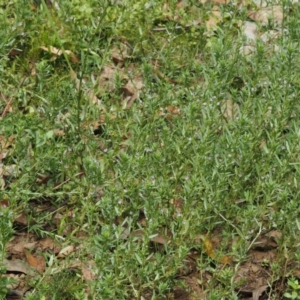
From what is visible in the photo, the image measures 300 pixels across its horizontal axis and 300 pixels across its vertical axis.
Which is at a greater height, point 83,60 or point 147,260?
point 83,60

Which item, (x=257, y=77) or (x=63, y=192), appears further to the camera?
(x=257, y=77)

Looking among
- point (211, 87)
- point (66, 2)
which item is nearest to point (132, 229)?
point (211, 87)

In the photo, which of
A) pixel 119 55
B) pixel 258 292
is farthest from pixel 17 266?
pixel 119 55

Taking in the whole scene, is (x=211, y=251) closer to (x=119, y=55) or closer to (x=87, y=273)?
(x=87, y=273)

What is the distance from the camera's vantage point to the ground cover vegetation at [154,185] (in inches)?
158

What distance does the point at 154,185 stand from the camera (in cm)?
420

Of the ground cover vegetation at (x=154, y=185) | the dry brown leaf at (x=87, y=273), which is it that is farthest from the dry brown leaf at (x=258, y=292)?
the dry brown leaf at (x=87, y=273)

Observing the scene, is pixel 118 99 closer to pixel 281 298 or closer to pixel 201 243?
pixel 201 243

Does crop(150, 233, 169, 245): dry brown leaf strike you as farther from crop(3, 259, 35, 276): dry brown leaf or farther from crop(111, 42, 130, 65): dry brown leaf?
crop(111, 42, 130, 65): dry brown leaf

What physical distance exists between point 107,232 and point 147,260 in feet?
1.63

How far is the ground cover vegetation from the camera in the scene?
13.2 ft

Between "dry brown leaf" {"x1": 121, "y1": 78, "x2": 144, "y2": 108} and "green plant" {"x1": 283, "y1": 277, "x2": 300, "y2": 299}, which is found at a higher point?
"dry brown leaf" {"x1": 121, "y1": 78, "x2": 144, "y2": 108}

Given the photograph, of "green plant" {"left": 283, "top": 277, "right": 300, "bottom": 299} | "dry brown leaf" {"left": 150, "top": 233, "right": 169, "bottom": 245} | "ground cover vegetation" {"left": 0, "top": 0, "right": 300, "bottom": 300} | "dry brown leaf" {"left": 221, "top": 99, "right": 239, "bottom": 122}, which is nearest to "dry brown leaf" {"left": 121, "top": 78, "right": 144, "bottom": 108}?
"ground cover vegetation" {"left": 0, "top": 0, "right": 300, "bottom": 300}

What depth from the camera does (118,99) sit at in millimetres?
5133
